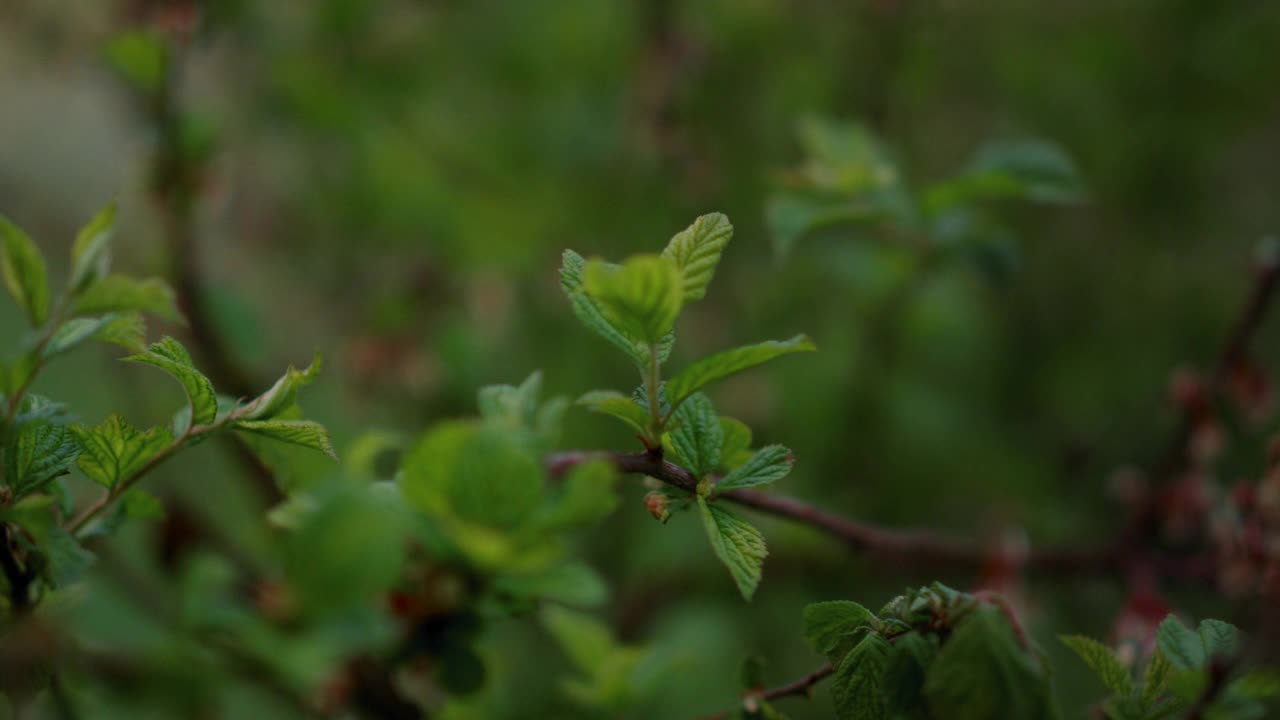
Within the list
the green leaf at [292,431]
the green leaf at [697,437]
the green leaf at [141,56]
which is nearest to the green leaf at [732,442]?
the green leaf at [697,437]

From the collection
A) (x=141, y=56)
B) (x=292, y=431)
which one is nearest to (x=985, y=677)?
(x=292, y=431)

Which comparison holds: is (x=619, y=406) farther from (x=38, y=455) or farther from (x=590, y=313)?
(x=38, y=455)

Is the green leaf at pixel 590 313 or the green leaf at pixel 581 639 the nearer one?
the green leaf at pixel 590 313

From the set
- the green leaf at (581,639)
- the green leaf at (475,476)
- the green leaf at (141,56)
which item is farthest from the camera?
the green leaf at (141,56)

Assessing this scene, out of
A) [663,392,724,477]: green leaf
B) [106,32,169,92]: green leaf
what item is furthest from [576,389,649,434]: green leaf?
[106,32,169,92]: green leaf

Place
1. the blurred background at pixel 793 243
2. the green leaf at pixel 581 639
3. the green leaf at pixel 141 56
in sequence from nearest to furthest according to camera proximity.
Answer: the green leaf at pixel 581 639 → the green leaf at pixel 141 56 → the blurred background at pixel 793 243

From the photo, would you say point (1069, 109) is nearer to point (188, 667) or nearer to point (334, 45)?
point (334, 45)

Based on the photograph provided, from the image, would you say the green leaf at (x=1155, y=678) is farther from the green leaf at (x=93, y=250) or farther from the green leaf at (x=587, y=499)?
the green leaf at (x=93, y=250)
